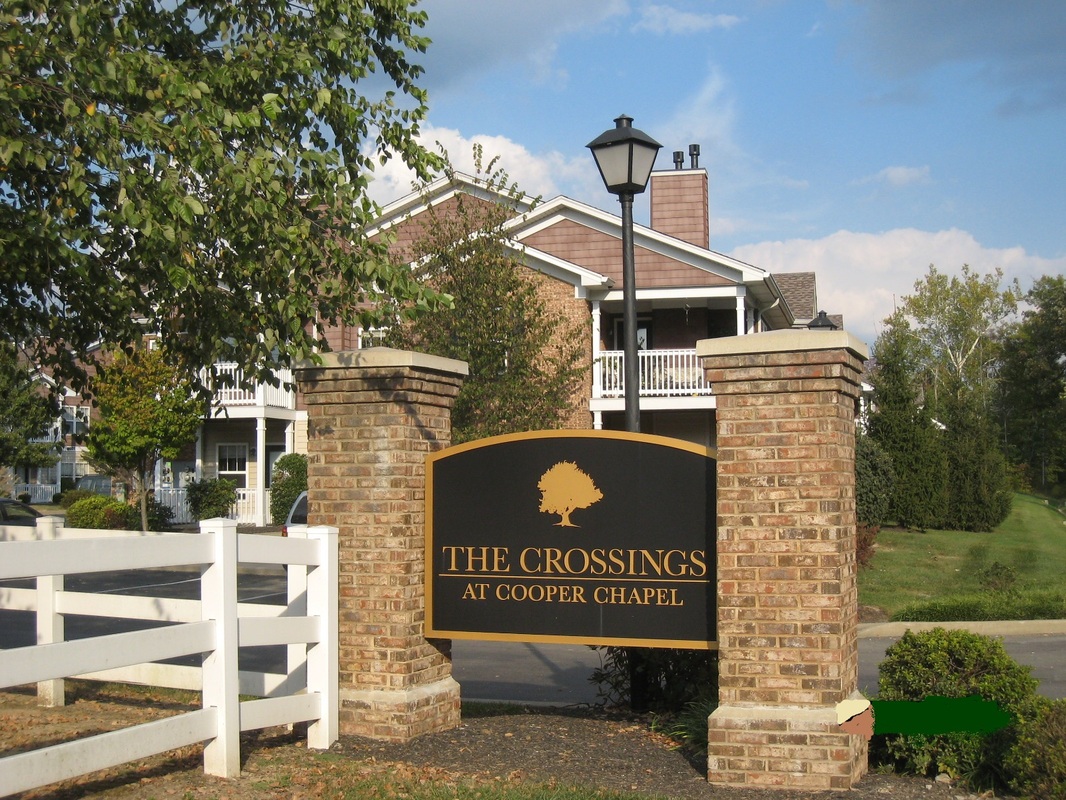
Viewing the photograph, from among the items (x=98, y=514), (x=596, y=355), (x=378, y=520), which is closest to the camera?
(x=378, y=520)

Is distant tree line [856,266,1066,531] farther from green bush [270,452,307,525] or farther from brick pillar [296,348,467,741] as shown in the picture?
brick pillar [296,348,467,741]

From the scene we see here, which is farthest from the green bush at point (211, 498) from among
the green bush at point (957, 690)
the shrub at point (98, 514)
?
the green bush at point (957, 690)

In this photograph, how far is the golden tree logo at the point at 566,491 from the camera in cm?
713

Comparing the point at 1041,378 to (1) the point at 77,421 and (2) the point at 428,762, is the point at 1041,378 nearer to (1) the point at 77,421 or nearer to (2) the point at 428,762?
(1) the point at 77,421

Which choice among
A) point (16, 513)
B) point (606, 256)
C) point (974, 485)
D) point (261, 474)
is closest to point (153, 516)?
Result: point (261, 474)

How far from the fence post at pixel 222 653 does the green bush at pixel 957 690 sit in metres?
3.81

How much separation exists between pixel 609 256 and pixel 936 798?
2300cm

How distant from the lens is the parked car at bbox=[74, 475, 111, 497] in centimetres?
4300

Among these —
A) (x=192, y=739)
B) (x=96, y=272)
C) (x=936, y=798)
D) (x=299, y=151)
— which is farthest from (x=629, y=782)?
(x=96, y=272)

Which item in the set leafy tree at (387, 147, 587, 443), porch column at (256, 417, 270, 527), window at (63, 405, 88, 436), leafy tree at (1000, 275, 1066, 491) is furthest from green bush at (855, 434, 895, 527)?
leafy tree at (1000, 275, 1066, 491)

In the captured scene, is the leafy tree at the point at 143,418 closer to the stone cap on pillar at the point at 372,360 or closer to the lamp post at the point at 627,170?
the lamp post at the point at 627,170

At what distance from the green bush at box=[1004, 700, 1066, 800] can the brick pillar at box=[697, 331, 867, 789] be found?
0.86 m

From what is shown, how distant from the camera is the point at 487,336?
500 inches

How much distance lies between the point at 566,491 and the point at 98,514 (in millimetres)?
23706
